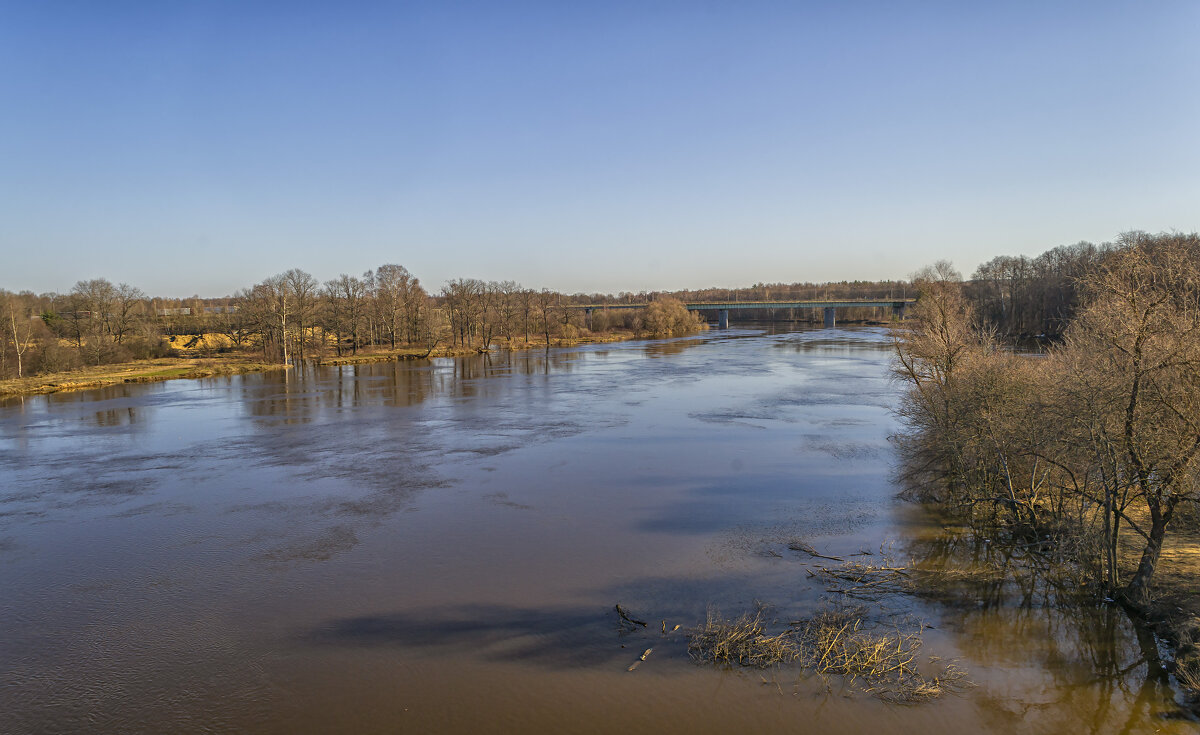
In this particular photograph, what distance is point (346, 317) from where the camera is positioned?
61281 mm

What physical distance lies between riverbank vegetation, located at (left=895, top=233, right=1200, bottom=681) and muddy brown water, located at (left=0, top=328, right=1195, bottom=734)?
143 cm

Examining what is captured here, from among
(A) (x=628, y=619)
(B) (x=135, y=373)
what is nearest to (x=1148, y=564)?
(A) (x=628, y=619)

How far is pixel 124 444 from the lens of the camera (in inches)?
969

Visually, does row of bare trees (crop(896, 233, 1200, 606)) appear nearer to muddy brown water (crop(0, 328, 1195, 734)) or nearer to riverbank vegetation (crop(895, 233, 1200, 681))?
riverbank vegetation (crop(895, 233, 1200, 681))

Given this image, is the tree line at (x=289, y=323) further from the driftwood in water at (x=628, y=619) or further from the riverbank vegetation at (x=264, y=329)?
the driftwood in water at (x=628, y=619)

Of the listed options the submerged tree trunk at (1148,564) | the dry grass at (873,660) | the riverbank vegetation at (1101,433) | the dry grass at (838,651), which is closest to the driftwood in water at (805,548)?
the dry grass at (838,651)

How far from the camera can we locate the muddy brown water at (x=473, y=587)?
28.5ft

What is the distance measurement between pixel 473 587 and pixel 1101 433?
34.9ft

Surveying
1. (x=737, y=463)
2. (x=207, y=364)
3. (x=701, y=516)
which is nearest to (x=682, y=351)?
(x=207, y=364)

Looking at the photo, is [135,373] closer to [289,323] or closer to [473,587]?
[289,323]

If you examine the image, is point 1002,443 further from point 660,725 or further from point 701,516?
point 660,725

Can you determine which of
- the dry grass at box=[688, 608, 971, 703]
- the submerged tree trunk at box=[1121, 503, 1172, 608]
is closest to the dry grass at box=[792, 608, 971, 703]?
the dry grass at box=[688, 608, 971, 703]

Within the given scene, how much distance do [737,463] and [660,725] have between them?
1277 centimetres

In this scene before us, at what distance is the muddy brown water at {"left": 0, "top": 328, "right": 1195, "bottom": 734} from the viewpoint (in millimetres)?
8672
